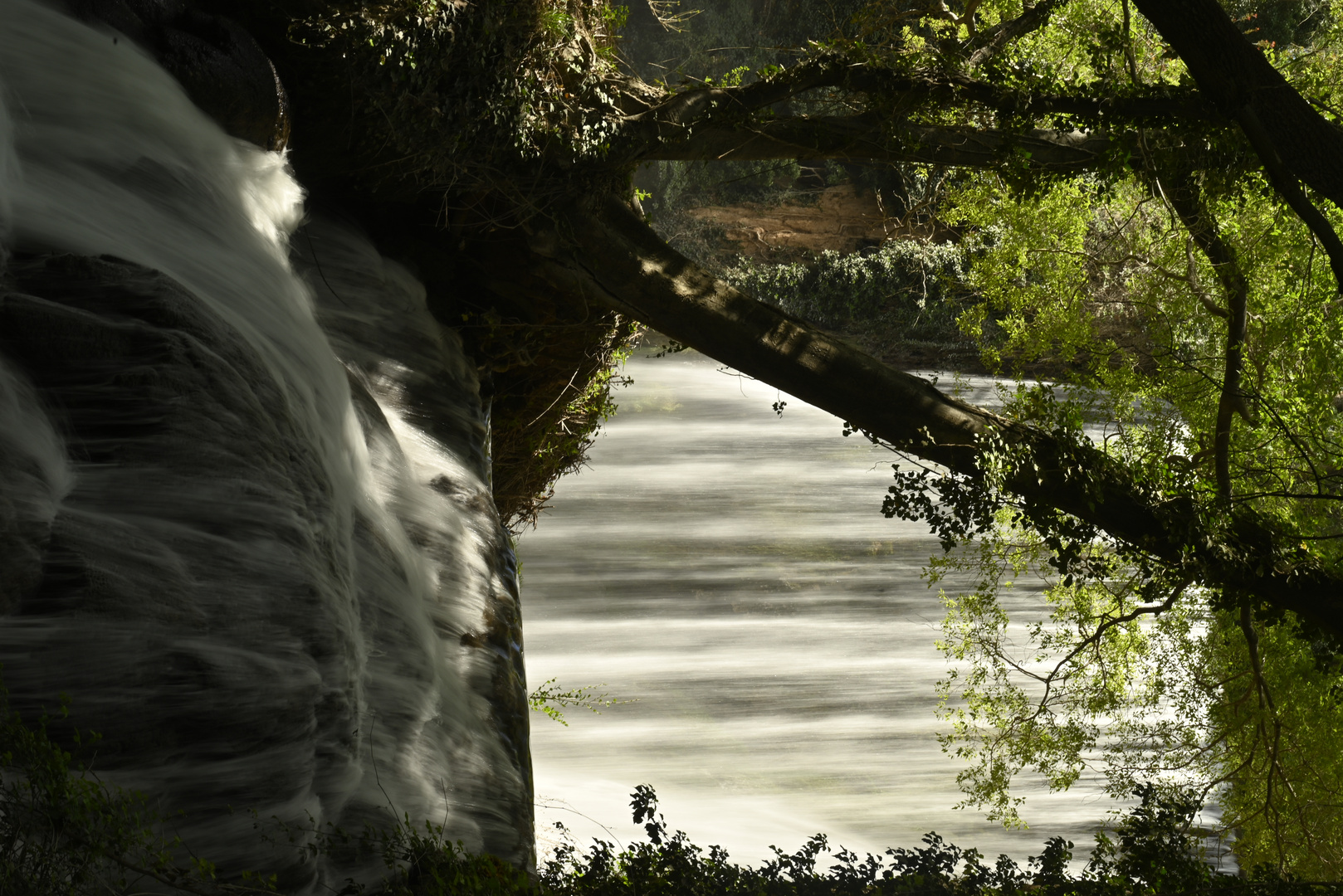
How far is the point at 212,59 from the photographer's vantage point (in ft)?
14.3

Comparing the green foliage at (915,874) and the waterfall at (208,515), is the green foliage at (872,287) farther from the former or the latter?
the waterfall at (208,515)

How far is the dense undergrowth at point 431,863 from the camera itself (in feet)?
7.07

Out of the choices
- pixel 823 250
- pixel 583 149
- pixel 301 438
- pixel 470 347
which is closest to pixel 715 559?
pixel 470 347

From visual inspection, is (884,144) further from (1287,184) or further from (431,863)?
(431,863)

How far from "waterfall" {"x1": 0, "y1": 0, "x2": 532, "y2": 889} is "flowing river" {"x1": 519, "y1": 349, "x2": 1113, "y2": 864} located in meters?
3.89

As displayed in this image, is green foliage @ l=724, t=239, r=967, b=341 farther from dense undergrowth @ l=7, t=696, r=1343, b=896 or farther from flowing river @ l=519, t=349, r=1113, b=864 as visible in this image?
dense undergrowth @ l=7, t=696, r=1343, b=896

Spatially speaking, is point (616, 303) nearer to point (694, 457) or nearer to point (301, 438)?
point (301, 438)

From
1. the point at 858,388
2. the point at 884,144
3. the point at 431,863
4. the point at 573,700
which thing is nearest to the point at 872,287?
the point at 573,700

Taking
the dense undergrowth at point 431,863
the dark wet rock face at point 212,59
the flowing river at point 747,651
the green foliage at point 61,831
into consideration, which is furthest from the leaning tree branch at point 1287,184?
the green foliage at point 61,831

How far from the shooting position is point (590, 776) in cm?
938

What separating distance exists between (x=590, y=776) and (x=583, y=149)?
609 centimetres

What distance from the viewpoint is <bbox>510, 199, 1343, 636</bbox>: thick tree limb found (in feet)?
18.5

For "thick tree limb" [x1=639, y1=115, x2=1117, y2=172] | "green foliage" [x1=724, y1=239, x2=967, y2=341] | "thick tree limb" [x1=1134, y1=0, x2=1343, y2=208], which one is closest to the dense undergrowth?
"thick tree limb" [x1=1134, y1=0, x2=1343, y2=208]

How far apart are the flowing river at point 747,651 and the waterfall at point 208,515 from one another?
3.89 metres
